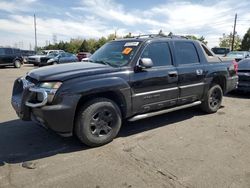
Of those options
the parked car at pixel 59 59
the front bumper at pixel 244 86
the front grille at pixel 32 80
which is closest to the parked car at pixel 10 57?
→ the parked car at pixel 59 59

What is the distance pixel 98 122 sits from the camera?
4.63m

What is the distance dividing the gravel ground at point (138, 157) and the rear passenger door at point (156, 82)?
0.55 meters

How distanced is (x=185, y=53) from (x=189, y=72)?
44 centimetres

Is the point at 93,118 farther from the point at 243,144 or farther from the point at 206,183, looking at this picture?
the point at 243,144

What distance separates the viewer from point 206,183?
11.2 ft

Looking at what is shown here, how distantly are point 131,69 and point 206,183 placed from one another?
232 centimetres

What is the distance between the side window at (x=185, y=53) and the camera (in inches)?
230

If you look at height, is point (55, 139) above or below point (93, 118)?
below

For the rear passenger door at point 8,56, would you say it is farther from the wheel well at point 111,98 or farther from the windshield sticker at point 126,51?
the wheel well at point 111,98

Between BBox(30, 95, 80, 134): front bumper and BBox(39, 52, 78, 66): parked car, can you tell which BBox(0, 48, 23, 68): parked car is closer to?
BBox(39, 52, 78, 66): parked car

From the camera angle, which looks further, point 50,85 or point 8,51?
point 8,51

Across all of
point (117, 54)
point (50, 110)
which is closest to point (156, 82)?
point (117, 54)

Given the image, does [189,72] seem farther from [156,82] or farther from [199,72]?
[156,82]

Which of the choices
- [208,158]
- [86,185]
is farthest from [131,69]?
[86,185]
